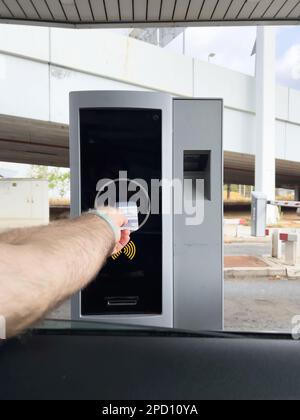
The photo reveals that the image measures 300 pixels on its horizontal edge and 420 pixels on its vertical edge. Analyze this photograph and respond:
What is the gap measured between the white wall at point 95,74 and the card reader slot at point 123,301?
8.69 metres

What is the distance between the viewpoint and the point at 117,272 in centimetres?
284

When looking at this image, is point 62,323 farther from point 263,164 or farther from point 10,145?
point 10,145

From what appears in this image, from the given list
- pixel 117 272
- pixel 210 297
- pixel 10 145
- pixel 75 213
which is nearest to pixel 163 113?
pixel 75 213

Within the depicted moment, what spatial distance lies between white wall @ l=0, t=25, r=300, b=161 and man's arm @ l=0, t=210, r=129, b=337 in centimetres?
1011

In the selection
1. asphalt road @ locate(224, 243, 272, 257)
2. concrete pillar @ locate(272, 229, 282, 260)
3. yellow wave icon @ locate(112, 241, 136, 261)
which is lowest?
asphalt road @ locate(224, 243, 272, 257)

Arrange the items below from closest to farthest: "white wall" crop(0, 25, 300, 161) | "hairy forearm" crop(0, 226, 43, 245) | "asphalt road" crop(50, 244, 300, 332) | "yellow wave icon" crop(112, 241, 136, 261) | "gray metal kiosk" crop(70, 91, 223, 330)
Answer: "hairy forearm" crop(0, 226, 43, 245)
"gray metal kiosk" crop(70, 91, 223, 330)
"yellow wave icon" crop(112, 241, 136, 261)
"asphalt road" crop(50, 244, 300, 332)
"white wall" crop(0, 25, 300, 161)

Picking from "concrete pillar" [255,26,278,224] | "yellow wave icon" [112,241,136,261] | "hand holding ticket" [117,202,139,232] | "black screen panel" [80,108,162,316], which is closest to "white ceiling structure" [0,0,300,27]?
"black screen panel" [80,108,162,316]

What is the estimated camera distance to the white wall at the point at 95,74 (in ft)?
32.6

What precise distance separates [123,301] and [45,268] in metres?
2.18

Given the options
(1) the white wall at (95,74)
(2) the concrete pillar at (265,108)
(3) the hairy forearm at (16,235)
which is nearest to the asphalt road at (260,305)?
(3) the hairy forearm at (16,235)

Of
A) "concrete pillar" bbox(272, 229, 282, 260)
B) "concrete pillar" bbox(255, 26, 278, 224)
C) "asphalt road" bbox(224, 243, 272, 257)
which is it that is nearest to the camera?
"concrete pillar" bbox(272, 229, 282, 260)

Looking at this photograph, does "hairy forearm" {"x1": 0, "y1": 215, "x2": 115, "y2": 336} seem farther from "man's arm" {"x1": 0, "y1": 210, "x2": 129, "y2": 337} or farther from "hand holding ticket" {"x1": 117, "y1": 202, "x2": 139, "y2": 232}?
"hand holding ticket" {"x1": 117, "y1": 202, "x2": 139, "y2": 232}

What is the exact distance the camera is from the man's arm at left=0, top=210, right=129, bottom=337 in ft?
2.31

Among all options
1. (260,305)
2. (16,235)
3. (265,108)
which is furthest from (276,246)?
(265,108)
